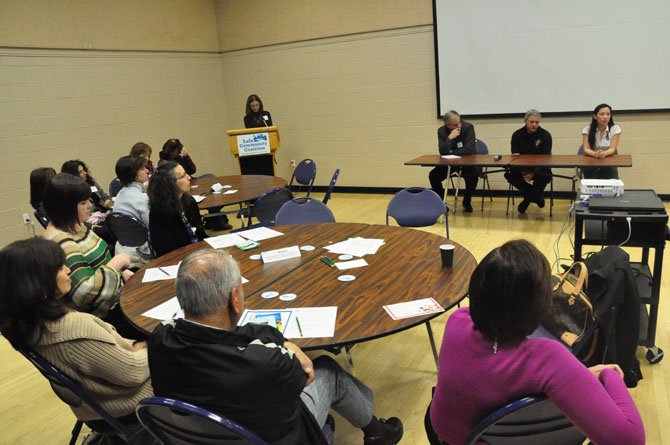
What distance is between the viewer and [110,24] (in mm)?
6746

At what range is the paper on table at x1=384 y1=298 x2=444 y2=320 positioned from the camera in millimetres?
1998

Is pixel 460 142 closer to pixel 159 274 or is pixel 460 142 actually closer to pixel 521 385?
pixel 159 274

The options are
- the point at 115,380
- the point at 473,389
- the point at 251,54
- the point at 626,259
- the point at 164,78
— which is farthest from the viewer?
the point at 251,54

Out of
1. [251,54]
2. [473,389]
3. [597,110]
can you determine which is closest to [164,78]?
[251,54]

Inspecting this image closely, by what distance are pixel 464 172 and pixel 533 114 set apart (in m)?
1.05

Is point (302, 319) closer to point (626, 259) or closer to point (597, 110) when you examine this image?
point (626, 259)

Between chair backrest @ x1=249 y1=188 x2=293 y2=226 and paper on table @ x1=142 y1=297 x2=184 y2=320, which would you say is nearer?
paper on table @ x1=142 y1=297 x2=184 y2=320

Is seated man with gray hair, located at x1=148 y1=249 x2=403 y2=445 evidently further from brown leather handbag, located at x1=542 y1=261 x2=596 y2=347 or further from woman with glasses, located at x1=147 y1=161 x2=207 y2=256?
woman with glasses, located at x1=147 y1=161 x2=207 y2=256

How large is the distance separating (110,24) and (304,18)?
2767mm

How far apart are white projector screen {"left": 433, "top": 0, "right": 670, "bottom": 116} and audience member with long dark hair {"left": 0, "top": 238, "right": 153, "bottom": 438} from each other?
6057 millimetres

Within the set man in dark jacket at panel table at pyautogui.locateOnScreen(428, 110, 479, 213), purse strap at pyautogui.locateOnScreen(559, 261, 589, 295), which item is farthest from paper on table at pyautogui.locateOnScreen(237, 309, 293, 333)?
man in dark jacket at panel table at pyautogui.locateOnScreen(428, 110, 479, 213)

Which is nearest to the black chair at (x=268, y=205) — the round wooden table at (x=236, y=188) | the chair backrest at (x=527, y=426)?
the round wooden table at (x=236, y=188)

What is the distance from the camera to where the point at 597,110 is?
554 cm

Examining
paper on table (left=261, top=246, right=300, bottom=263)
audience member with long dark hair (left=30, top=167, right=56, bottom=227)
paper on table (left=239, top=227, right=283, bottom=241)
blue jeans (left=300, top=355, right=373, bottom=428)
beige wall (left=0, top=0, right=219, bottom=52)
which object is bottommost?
blue jeans (left=300, top=355, right=373, bottom=428)
